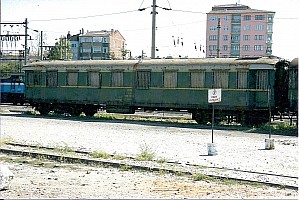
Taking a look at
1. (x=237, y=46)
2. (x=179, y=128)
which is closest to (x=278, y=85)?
(x=179, y=128)

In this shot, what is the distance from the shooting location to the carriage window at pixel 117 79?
2829 cm

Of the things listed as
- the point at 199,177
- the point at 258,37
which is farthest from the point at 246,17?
the point at 199,177

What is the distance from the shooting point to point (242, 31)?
7619 cm

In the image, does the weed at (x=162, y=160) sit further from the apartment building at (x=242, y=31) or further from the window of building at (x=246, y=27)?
the window of building at (x=246, y=27)

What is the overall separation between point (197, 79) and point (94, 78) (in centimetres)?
669

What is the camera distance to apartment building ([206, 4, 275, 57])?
7239 cm

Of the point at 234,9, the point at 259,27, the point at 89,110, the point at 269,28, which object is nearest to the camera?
the point at 89,110

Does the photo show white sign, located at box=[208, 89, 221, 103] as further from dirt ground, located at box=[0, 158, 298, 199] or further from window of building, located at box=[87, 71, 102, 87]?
window of building, located at box=[87, 71, 102, 87]

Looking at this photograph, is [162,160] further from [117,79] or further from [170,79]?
[117,79]

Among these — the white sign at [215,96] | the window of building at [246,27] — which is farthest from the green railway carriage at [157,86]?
the window of building at [246,27]

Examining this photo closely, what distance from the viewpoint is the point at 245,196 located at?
897cm

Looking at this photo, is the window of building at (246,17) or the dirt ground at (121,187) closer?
the dirt ground at (121,187)

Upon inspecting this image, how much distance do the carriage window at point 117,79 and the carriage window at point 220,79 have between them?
222 inches

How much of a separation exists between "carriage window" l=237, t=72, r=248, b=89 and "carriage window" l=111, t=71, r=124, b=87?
6.84 m
